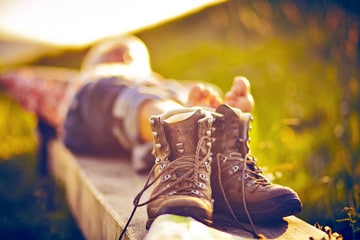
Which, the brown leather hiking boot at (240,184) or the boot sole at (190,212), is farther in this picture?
the brown leather hiking boot at (240,184)

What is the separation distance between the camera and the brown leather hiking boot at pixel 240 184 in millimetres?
1506

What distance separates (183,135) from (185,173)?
0.11m

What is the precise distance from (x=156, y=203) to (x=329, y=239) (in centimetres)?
45

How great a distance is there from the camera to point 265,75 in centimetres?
417

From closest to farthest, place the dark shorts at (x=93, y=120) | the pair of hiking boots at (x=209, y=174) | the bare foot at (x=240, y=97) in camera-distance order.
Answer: the pair of hiking boots at (x=209, y=174)
the bare foot at (x=240, y=97)
the dark shorts at (x=93, y=120)

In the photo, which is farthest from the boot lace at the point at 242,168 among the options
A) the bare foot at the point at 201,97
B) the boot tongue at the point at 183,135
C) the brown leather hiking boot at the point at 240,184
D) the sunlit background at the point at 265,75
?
the bare foot at the point at 201,97

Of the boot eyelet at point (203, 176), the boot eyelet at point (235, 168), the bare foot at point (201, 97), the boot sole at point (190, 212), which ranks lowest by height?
the boot sole at point (190, 212)

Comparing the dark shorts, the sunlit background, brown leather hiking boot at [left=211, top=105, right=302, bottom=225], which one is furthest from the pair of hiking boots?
the dark shorts

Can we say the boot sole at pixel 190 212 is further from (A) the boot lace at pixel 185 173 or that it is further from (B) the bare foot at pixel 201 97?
(B) the bare foot at pixel 201 97

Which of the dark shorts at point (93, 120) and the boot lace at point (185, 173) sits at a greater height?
the boot lace at point (185, 173)

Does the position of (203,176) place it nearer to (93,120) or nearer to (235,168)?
(235,168)

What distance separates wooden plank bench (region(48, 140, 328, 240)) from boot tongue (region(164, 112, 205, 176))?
219 millimetres

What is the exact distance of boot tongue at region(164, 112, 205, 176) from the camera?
149 centimetres

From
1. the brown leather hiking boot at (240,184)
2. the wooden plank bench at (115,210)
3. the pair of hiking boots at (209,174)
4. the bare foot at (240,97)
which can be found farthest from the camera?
the bare foot at (240,97)
